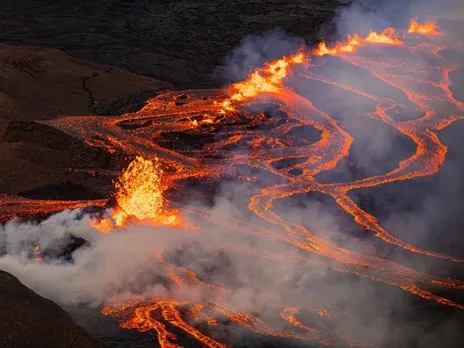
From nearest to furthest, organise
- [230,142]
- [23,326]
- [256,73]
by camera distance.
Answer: [23,326] → [230,142] → [256,73]

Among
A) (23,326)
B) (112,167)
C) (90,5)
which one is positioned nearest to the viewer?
(23,326)

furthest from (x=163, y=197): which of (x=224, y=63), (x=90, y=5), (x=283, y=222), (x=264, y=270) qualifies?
(x=90, y=5)

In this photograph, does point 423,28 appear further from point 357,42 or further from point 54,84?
point 54,84

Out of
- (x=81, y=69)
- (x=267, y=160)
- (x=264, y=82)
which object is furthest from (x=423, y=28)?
(x=267, y=160)

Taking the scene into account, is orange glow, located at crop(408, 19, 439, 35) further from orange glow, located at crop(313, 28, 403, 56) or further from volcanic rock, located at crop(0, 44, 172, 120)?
volcanic rock, located at crop(0, 44, 172, 120)

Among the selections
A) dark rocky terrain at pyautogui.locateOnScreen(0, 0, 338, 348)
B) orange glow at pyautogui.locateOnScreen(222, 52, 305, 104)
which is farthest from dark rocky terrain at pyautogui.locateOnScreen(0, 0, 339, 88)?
orange glow at pyautogui.locateOnScreen(222, 52, 305, 104)

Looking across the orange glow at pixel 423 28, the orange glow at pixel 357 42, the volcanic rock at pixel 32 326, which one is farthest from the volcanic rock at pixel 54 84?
the orange glow at pixel 423 28

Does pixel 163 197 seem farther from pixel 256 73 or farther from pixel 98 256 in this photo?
pixel 256 73
